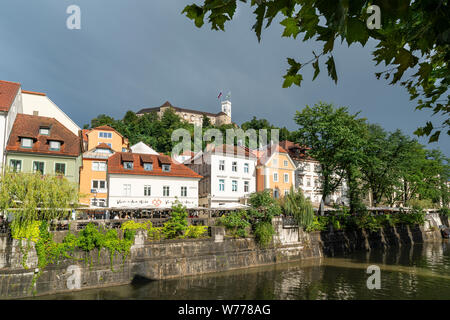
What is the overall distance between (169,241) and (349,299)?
1285cm

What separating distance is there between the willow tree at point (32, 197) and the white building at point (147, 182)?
1381 centimetres

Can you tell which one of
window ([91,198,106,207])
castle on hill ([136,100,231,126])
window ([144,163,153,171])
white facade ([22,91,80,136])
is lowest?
window ([91,198,106,207])

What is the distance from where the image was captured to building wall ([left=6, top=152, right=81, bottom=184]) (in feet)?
95.9

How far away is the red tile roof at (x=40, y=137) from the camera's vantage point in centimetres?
3000

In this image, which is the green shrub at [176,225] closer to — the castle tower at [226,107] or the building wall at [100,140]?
the building wall at [100,140]

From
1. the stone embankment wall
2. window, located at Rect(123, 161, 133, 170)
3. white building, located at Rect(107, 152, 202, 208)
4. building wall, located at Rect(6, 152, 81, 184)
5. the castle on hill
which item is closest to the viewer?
the stone embankment wall

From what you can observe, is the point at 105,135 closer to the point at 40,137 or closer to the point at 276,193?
the point at 40,137

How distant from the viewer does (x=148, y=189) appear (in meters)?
35.4

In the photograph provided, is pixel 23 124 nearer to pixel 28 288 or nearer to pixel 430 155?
pixel 28 288

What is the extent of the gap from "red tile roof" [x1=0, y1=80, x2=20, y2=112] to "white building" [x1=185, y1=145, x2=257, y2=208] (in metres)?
24.6

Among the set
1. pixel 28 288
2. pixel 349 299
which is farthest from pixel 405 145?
pixel 28 288

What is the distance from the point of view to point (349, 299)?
17.1 meters

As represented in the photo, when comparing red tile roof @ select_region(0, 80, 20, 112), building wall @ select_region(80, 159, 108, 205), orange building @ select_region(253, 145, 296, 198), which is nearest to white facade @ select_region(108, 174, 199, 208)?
building wall @ select_region(80, 159, 108, 205)

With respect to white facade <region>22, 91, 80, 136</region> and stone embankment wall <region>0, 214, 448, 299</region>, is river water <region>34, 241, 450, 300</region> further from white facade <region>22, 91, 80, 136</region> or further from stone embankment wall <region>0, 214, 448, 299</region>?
white facade <region>22, 91, 80, 136</region>
